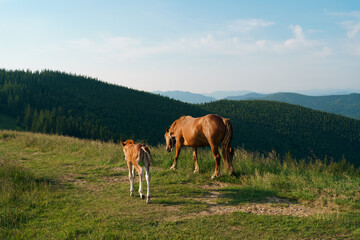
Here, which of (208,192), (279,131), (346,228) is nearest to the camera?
(346,228)

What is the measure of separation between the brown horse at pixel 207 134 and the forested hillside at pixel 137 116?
59240 mm

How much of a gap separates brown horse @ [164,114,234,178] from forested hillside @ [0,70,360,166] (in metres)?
59.2

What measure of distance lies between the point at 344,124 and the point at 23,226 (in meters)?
182

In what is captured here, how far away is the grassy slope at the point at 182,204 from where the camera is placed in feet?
14.3

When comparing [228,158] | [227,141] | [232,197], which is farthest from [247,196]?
[227,141]

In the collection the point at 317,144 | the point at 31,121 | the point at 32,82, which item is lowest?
the point at 317,144

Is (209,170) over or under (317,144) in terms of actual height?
over

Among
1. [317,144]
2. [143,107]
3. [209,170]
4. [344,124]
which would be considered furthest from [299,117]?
[209,170]

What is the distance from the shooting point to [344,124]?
150375 millimetres

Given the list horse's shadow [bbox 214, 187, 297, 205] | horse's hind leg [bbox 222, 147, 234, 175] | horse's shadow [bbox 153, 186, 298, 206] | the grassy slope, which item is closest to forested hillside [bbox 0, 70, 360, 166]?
the grassy slope

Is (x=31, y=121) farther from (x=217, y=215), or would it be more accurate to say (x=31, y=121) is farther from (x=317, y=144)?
(x=317, y=144)

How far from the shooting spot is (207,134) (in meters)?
8.24

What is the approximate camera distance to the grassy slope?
4.37 meters

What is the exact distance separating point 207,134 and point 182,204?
304 cm
